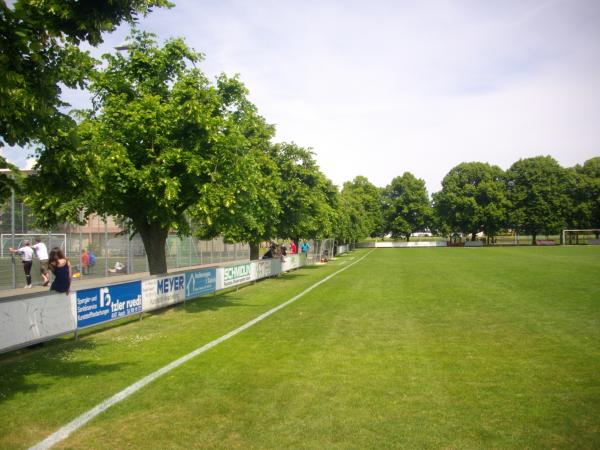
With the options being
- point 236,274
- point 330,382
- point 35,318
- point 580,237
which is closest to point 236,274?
point 236,274

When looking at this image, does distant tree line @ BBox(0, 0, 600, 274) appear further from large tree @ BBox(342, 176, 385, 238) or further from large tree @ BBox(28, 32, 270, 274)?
large tree @ BBox(342, 176, 385, 238)

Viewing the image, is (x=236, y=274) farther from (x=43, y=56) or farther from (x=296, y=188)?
(x=43, y=56)

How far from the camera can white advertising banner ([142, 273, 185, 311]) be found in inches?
562

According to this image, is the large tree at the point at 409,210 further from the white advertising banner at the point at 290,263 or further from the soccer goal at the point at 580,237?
the white advertising banner at the point at 290,263

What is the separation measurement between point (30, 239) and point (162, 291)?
9923mm

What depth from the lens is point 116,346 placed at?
33.9 feet

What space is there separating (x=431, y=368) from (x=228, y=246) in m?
40.0

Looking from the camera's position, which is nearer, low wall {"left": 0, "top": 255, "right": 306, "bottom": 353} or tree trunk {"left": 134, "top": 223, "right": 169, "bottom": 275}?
low wall {"left": 0, "top": 255, "right": 306, "bottom": 353}

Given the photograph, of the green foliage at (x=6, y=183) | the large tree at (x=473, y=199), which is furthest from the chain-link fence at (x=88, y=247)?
the large tree at (x=473, y=199)

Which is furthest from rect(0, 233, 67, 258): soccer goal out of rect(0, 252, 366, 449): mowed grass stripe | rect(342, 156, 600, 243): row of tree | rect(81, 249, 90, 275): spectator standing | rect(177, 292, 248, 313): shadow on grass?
rect(342, 156, 600, 243): row of tree

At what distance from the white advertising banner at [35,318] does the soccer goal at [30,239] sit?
11.0 meters

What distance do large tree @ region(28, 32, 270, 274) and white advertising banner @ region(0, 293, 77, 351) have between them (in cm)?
338

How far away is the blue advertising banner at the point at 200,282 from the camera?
1730 cm

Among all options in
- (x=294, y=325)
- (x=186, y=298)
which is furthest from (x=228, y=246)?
(x=294, y=325)
